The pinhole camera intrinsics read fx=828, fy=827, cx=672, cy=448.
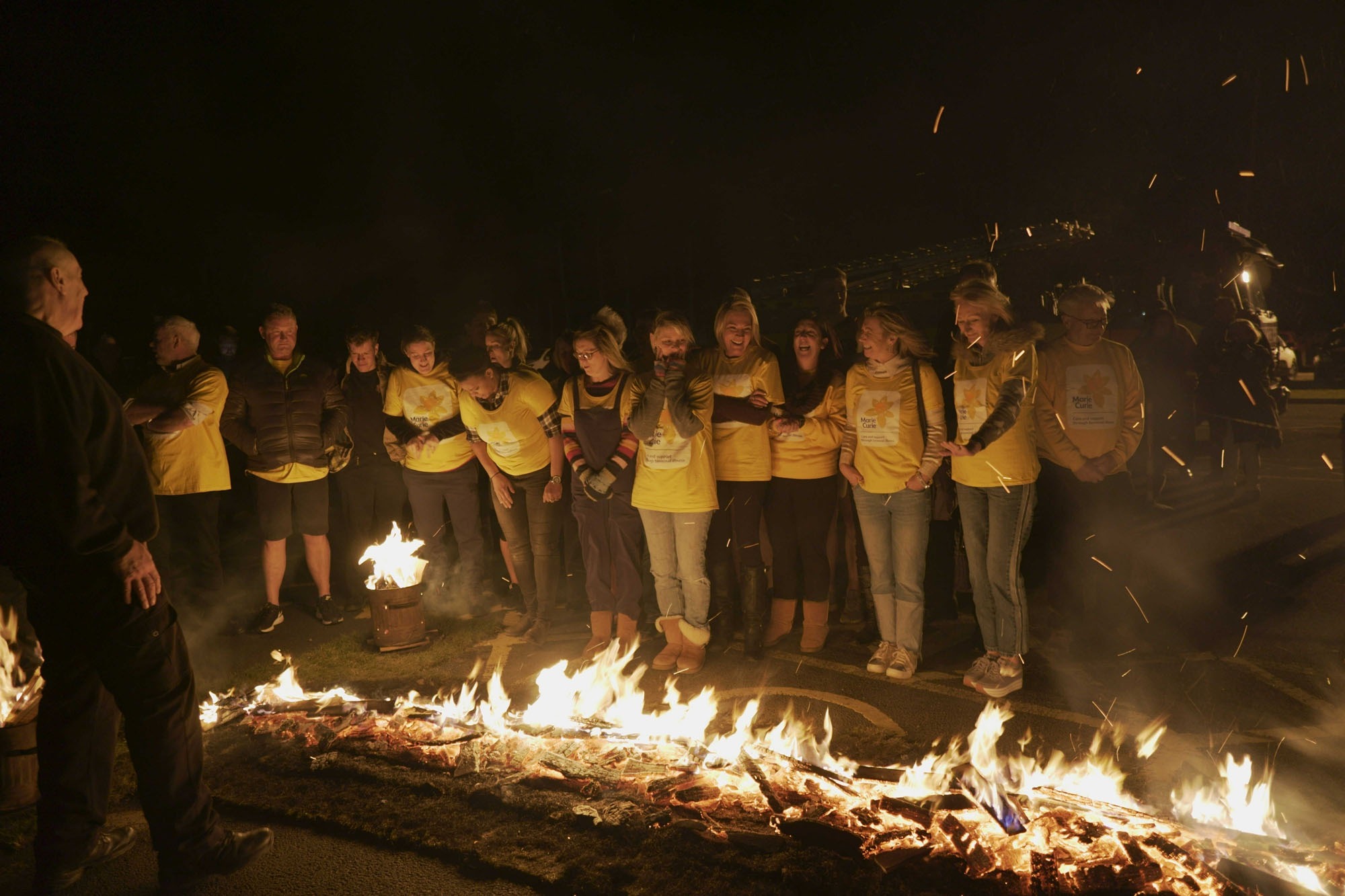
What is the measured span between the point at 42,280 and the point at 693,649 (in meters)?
4.02

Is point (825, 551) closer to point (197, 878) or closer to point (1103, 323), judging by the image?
point (1103, 323)

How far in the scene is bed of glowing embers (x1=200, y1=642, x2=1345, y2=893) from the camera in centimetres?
297

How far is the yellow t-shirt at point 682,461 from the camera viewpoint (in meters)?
5.33

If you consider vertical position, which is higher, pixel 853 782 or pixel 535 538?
pixel 535 538

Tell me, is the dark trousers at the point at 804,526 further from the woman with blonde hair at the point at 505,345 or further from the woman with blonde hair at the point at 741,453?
the woman with blonde hair at the point at 505,345

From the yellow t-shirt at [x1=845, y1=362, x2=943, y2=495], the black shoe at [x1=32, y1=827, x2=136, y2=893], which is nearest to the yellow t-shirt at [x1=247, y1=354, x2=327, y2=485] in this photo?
the black shoe at [x1=32, y1=827, x2=136, y2=893]

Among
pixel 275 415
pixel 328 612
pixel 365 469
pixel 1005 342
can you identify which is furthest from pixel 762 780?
pixel 275 415

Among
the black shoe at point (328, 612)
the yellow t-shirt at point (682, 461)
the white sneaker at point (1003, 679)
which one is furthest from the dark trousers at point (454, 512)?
the white sneaker at point (1003, 679)

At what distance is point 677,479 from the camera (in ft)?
17.5

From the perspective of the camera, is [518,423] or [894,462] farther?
[518,423]

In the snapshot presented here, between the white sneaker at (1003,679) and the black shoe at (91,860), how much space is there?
4.40 m

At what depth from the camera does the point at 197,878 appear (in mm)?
3234

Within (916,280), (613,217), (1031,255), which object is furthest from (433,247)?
(1031,255)

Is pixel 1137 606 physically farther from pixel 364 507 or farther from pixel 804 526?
pixel 364 507
